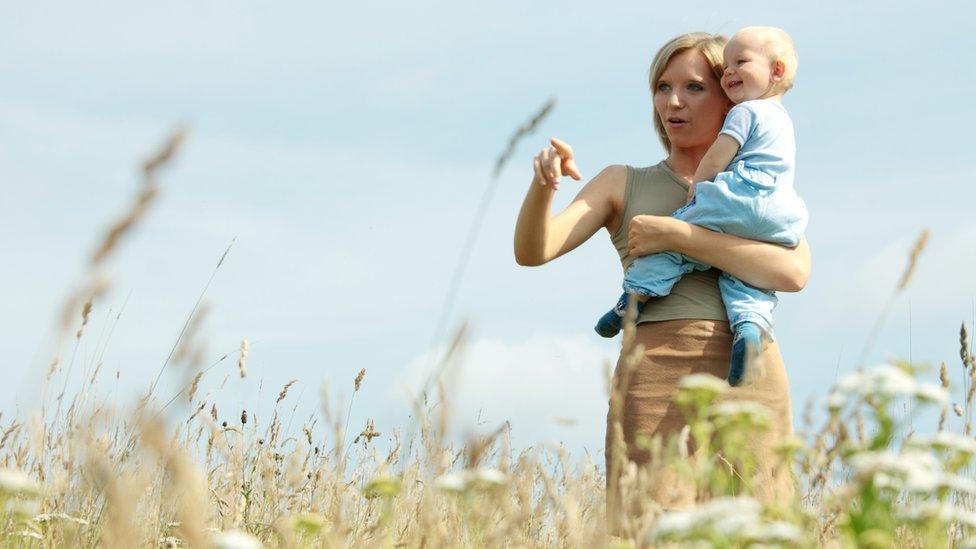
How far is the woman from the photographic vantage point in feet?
11.8

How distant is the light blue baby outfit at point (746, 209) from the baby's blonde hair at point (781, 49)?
0.66 feet

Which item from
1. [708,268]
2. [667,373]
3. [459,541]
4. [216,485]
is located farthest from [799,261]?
[216,485]

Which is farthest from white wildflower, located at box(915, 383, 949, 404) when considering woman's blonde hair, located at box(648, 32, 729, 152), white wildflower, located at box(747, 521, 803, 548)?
woman's blonde hair, located at box(648, 32, 729, 152)

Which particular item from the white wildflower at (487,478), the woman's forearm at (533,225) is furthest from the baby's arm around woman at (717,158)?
the white wildflower at (487,478)

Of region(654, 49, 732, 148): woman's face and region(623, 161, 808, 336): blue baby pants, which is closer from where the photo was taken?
region(623, 161, 808, 336): blue baby pants

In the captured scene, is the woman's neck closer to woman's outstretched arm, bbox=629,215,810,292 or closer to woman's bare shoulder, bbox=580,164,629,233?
woman's bare shoulder, bbox=580,164,629,233

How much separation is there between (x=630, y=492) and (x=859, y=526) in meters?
0.46

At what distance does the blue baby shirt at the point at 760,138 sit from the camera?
3.74m

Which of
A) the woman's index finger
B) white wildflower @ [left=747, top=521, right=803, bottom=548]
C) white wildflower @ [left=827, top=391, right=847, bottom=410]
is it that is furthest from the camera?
the woman's index finger

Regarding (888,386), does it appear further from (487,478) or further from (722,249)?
(722,249)

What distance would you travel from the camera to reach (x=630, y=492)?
203cm

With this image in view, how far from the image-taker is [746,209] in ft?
11.9

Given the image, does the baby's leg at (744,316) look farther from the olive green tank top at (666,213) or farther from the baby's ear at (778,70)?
the baby's ear at (778,70)

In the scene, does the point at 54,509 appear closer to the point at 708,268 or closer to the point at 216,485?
the point at 216,485
